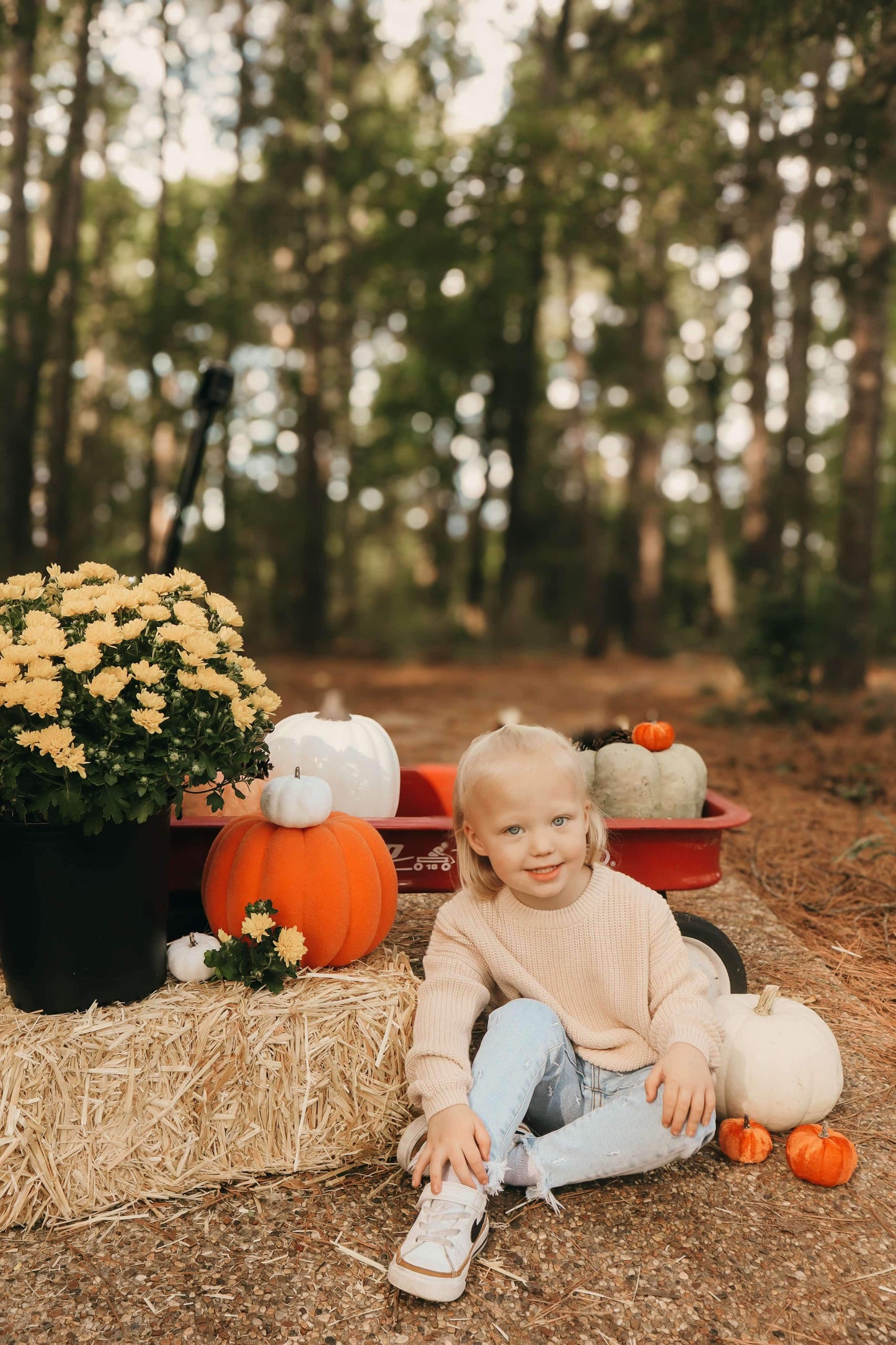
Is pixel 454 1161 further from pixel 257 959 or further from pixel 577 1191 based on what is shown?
pixel 257 959

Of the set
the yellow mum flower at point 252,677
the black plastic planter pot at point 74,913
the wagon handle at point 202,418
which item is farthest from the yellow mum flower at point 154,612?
the wagon handle at point 202,418

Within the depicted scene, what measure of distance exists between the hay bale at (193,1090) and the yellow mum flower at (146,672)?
752mm

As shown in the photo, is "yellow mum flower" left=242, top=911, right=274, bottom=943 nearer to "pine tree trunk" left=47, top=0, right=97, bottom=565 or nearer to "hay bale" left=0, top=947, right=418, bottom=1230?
"hay bale" left=0, top=947, right=418, bottom=1230

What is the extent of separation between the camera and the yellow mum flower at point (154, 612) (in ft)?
7.54

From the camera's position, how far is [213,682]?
7.37ft

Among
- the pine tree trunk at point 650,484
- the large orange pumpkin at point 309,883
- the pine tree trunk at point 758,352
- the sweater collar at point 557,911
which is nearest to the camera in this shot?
the sweater collar at point 557,911

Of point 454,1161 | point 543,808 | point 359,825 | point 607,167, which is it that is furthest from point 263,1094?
point 607,167

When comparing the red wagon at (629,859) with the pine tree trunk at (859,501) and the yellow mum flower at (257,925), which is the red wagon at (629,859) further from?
the pine tree trunk at (859,501)

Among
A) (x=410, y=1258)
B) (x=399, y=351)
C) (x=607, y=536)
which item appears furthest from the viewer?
(x=607, y=536)

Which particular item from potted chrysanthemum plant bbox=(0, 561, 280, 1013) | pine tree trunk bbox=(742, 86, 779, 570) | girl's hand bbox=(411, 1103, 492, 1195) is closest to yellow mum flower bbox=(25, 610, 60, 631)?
potted chrysanthemum plant bbox=(0, 561, 280, 1013)

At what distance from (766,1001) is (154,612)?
180 centimetres

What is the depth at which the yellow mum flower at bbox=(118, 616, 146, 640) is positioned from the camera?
2.25 m

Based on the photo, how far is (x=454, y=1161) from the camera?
2.02 metres

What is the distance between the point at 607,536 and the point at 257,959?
85.6 feet
